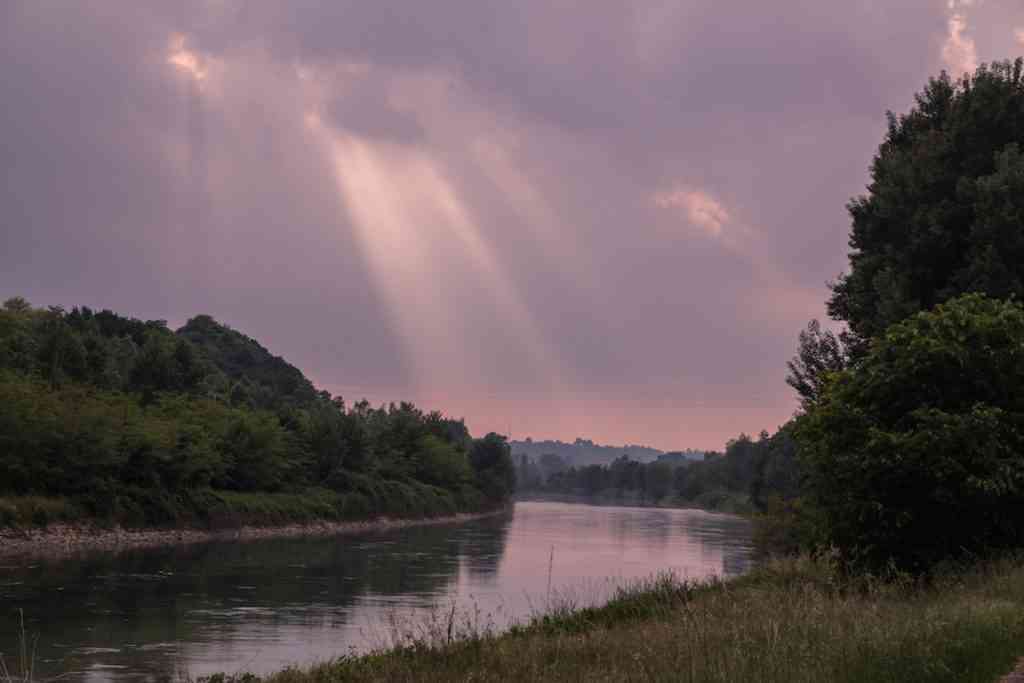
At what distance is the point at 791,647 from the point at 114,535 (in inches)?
2582

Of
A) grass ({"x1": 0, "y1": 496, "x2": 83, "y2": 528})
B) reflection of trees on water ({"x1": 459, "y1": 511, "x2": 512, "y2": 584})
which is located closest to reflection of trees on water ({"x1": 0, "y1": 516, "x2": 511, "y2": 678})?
reflection of trees on water ({"x1": 459, "y1": 511, "x2": 512, "y2": 584})

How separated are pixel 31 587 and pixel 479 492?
125776 mm

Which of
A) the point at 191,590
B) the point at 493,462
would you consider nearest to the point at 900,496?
the point at 191,590

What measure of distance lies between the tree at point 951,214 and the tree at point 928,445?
10.9m

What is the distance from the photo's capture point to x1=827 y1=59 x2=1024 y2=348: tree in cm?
3253

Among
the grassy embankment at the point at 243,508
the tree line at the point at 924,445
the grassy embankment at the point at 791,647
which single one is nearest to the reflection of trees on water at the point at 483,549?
the grassy embankment at the point at 243,508

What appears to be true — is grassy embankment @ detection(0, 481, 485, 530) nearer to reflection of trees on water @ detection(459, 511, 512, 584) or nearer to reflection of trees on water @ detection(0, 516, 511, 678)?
reflection of trees on water @ detection(0, 516, 511, 678)

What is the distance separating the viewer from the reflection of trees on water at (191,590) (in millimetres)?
32750

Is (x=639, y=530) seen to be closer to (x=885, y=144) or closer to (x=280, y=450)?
(x=280, y=450)

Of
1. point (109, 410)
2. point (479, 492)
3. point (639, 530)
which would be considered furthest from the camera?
point (479, 492)

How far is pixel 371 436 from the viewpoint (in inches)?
5581

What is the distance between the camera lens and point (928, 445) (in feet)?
66.9

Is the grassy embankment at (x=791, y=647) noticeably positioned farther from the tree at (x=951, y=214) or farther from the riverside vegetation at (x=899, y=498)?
the tree at (x=951, y=214)

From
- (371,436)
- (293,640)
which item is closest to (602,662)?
(293,640)
